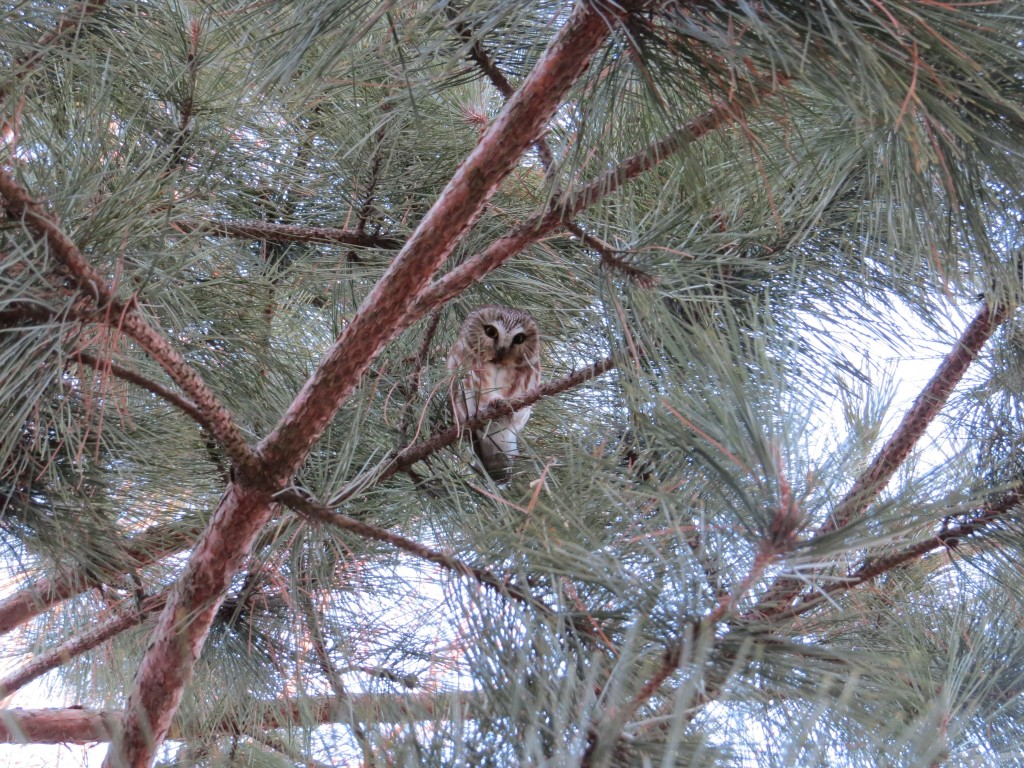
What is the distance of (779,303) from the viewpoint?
1.56 meters

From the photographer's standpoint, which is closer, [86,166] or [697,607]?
[697,607]

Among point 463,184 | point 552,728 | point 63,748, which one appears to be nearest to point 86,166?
point 463,184

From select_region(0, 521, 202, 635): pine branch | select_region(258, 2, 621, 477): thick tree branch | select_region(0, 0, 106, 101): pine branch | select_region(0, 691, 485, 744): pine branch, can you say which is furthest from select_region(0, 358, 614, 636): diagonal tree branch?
select_region(0, 0, 106, 101): pine branch

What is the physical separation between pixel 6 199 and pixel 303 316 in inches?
52.8

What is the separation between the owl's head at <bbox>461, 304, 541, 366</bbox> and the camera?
227cm

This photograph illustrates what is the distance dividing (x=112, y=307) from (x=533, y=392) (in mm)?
664

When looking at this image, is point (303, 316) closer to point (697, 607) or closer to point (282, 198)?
point (282, 198)

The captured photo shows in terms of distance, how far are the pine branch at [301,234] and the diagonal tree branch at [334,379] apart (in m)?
0.77

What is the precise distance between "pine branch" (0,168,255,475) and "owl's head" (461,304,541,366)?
45.5 inches

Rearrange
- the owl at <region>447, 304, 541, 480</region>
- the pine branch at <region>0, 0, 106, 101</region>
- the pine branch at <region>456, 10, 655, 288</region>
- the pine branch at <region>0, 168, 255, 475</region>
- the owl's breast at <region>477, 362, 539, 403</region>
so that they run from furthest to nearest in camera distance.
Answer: the owl's breast at <region>477, 362, 539, 403</region>
the owl at <region>447, 304, 541, 480</region>
the pine branch at <region>0, 0, 106, 101</region>
the pine branch at <region>456, 10, 655, 288</region>
the pine branch at <region>0, 168, 255, 475</region>

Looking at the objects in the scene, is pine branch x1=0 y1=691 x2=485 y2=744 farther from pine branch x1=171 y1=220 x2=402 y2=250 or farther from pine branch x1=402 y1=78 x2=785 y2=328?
pine branch x1=171 y1=220 x2=402 y2=250

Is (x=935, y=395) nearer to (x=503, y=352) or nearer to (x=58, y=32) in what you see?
(x=503, y=352)

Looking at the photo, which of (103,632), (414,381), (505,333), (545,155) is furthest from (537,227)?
(505,333)

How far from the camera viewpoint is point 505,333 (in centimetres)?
232
